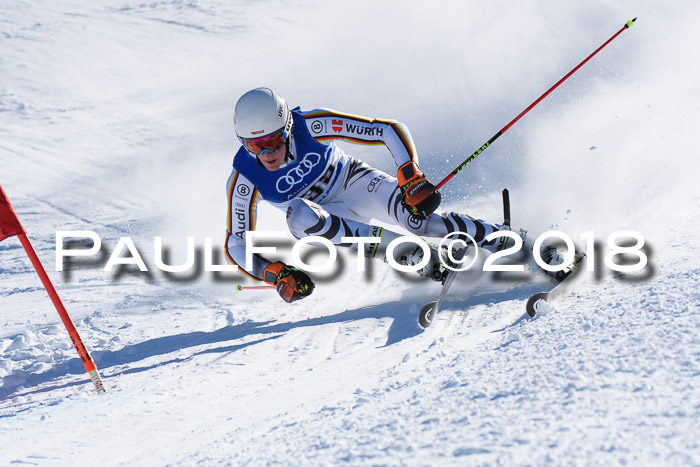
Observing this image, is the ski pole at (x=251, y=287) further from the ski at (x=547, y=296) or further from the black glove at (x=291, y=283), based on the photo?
the ski at (x=547, y=296)

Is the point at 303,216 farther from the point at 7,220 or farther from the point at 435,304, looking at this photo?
the point at 7,220

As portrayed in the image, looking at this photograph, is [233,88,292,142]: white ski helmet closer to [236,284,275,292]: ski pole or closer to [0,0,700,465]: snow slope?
[0,0,700,465]: snow slope

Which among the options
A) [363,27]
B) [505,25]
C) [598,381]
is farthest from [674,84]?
[363,27]

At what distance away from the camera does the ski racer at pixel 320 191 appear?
14.2 ft

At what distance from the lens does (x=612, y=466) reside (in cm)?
145

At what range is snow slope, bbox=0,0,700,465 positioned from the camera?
190cm

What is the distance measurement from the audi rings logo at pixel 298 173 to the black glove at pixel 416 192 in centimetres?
65

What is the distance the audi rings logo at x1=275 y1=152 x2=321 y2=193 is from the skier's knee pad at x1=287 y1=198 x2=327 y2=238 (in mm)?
141

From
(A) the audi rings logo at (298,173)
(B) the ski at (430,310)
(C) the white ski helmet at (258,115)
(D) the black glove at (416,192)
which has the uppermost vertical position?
(C) the white ski helmet at (258,115)

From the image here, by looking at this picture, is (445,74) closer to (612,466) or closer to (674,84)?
(674,84)

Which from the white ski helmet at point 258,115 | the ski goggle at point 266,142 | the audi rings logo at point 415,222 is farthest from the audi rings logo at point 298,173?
the audi rings logo at point 415,222

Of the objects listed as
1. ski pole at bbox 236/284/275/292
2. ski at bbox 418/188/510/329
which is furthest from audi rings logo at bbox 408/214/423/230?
ski pole at bbox 236/284/275/292

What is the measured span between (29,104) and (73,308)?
1159 cm

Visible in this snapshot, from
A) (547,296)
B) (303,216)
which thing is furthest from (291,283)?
(547,296)
